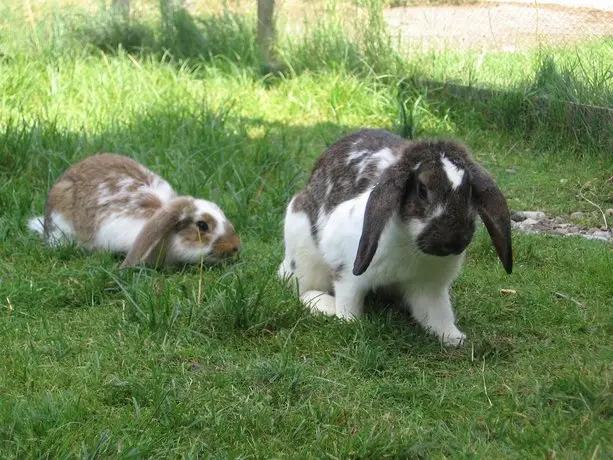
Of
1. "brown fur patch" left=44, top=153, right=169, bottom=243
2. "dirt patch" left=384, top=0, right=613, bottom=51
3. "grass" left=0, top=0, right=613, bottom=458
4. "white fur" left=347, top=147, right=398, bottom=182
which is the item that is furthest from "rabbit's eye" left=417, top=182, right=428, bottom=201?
"dirt patch" left=384, top=0, right=613, bottom=51

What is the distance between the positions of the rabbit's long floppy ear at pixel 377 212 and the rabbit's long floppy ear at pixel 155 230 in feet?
5.29

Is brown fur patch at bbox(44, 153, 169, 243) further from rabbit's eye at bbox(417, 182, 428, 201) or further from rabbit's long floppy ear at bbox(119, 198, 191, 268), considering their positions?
rabbit's eye at bbox(417, 182, 428, 201)

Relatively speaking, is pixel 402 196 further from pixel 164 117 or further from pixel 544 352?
pixel 164 117

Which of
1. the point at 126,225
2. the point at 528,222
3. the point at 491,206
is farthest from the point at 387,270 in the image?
the point at 528,222

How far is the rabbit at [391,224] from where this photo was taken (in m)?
3.64

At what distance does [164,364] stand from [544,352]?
4.77 feet

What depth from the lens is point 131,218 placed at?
5.44m

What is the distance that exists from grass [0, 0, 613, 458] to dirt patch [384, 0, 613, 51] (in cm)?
78

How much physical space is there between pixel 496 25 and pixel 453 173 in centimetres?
442

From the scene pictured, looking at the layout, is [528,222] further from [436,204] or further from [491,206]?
[436,204]

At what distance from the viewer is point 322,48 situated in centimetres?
875

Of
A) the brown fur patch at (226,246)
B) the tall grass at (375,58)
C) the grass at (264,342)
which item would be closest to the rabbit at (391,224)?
the grass at (264,342)

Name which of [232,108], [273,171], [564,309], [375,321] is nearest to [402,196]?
[375,321]

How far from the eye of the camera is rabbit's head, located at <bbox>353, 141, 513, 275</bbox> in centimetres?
361
